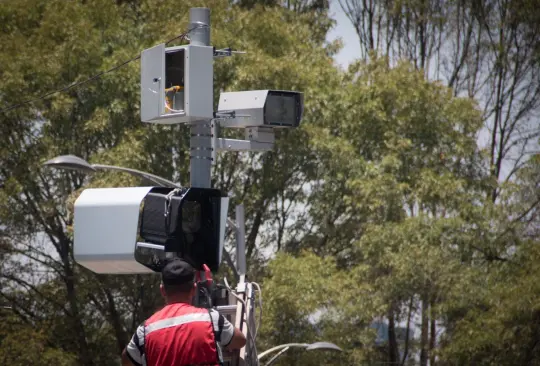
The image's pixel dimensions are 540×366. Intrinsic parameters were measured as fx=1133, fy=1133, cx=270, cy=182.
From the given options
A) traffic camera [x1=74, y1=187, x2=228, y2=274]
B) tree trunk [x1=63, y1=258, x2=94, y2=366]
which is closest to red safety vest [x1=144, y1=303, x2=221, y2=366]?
traffic camera [x1=74, y1=187, x2=228, y2=274]

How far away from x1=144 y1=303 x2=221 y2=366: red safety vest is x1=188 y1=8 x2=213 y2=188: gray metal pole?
10.3 ft

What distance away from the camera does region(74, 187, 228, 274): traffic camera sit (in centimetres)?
757

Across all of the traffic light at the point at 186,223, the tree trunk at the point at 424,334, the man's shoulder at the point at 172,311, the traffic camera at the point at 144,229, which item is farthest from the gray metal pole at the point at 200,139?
the tree trunk at the point at 424,334

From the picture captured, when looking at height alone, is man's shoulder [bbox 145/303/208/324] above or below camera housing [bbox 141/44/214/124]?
below

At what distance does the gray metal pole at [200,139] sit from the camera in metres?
8.47

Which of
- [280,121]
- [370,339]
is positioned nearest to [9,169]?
[370,339]

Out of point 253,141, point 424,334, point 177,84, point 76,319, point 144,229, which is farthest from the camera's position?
point 424,334

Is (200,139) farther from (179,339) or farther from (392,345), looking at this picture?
(392,345)

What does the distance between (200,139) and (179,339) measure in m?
3.52

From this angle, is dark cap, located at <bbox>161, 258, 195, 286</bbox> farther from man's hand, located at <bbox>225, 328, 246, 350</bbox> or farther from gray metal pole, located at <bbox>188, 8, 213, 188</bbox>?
gray metal pole, located at <bbox>188, 8, 213, 188</bbox>

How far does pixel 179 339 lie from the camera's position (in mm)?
5238

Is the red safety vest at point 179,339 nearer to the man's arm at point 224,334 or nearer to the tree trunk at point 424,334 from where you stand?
the man's arm at point 224,334

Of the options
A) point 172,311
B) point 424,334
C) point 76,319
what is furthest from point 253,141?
point 424,334

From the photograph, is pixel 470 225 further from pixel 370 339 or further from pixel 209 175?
pixel 209 175
